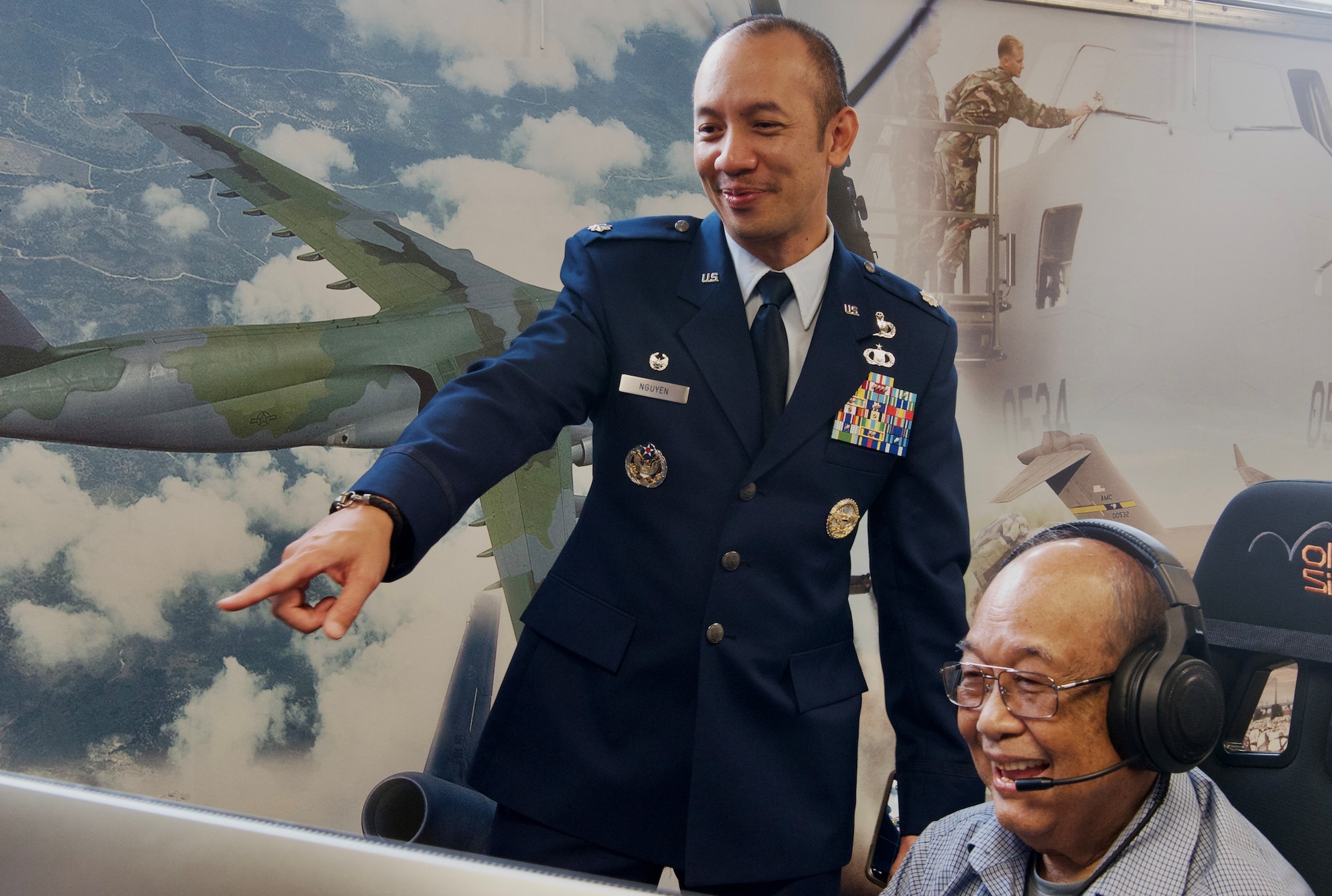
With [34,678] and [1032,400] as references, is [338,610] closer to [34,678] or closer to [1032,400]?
[34,678]

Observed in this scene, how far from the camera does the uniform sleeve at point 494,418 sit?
0.84 metres

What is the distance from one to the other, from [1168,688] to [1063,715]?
0.32 feet

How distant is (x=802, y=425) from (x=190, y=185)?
1.66 m

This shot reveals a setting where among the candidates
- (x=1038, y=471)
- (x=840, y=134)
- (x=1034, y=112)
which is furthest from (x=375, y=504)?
(x=1034, y=112)

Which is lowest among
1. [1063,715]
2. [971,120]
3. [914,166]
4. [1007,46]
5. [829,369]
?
[1063,715]

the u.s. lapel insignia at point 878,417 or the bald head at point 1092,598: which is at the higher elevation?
the u.s. lapel insignia at point 878,417

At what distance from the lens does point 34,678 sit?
81.2 inches

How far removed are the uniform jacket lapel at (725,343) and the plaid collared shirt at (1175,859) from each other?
1.61 feet

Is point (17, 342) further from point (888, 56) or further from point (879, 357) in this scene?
point (888, 56)

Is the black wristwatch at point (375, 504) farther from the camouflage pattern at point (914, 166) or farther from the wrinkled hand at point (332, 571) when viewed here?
the camouflage pattern at point (914, 166)

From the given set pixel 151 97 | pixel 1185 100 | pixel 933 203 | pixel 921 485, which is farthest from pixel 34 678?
pixel 1185 100

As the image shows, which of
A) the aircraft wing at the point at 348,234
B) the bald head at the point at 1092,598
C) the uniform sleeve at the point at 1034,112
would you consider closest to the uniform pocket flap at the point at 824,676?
the bald head at the point at 1092,598

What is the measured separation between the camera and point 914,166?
270cm

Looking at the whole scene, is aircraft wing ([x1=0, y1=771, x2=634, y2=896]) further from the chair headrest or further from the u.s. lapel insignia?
A: the chair headrest
